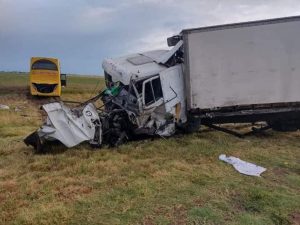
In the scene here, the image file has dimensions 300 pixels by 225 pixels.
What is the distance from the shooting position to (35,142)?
31.6 ft

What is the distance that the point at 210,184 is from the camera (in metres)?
7.04

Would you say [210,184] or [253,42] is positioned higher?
[253,42]

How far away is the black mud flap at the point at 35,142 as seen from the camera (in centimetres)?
945

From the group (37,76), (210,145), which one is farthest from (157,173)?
(37,76)

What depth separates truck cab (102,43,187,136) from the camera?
10672mm

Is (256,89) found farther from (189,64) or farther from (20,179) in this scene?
(20,179)

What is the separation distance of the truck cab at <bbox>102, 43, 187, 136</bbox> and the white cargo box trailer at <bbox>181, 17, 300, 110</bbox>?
38 cm

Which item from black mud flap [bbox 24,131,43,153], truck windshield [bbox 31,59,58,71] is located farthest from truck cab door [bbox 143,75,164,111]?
truck windshield [bbox 31,59,58,71]

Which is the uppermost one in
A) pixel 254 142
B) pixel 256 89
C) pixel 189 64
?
pixel 189 64

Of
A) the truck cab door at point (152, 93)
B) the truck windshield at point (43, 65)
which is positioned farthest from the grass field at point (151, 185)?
the truck windshield at point (43, 65)

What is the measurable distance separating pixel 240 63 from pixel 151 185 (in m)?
5.52

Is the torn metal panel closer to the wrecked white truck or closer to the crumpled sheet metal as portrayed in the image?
the crumpled sheet metal

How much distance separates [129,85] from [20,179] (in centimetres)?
435

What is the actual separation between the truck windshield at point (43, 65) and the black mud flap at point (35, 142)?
1402 cm
